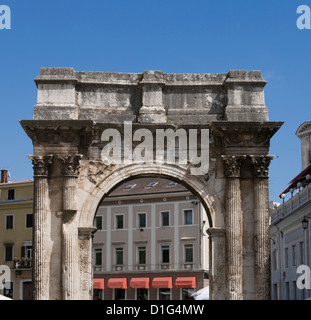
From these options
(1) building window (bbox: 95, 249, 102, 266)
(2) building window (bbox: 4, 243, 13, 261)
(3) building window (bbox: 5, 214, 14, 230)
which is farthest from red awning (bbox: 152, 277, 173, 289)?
(3) building window (bbox: 5, 214, 14, 230)

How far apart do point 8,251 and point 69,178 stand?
30.4 m

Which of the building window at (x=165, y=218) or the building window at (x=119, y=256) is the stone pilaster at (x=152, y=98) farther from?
the building window at (x=119, y=256)

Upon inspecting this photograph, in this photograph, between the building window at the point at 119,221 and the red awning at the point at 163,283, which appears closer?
the red awning at the point at 163,283

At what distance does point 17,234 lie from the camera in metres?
52.7

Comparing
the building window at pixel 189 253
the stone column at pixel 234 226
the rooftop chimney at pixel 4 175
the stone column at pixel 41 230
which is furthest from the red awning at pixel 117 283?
the stone column at pixel 234 226

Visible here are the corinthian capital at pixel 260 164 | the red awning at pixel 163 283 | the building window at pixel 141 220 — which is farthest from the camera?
the building window at pixel 141 220

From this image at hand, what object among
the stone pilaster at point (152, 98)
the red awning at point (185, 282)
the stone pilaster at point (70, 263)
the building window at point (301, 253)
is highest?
the stone pilaster at point (152, 98)

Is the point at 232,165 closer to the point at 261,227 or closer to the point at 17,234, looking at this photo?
the point at 261,227

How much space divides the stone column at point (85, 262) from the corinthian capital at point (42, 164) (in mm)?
1830

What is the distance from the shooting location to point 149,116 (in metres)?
23.8

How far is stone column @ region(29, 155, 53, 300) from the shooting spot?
23.0 meters

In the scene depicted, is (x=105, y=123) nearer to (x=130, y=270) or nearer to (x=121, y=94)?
(x=121, y=94)

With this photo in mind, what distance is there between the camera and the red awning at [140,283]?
53.3 m

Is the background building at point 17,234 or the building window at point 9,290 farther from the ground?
the background building at point 17,234
